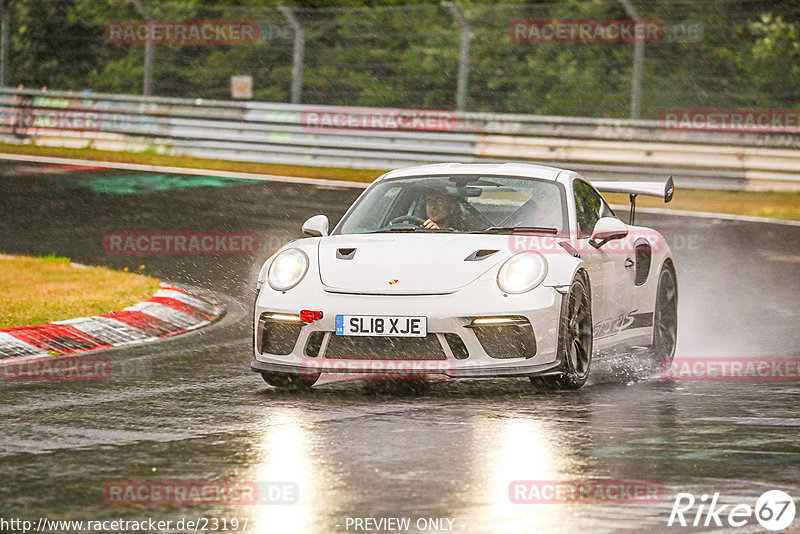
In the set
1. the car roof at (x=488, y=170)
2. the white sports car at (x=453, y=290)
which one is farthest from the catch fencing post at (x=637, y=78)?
the white sports car at (x=453, y=290)

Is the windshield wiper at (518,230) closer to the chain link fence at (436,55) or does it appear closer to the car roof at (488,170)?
the car roof at (488,170)

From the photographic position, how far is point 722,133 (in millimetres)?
19938

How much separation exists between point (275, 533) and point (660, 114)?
18865mm

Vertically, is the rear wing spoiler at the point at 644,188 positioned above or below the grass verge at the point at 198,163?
above

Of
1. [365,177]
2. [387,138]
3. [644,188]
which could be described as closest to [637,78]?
[387,138]

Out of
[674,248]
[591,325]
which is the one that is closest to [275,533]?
[591,325]

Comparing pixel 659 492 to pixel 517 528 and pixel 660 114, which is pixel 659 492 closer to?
pixel 517 528

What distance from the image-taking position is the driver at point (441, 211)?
8.96 m

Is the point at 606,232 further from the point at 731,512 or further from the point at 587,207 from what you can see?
the point at 731,512

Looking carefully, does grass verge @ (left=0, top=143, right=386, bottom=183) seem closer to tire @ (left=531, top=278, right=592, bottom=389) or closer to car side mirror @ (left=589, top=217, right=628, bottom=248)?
car side mirror @ (left=589, top=217, right=628, bottom=248)

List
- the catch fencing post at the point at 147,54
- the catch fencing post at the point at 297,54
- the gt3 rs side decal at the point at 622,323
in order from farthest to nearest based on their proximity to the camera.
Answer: the catch fencing post at the point at 147,54, the catch fencing post at the point at 297,54, the gt3 rs side decal at the point at 622,323

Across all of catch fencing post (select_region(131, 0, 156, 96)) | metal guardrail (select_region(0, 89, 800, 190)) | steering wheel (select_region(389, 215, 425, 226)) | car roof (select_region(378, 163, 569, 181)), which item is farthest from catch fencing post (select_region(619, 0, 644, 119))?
steering wheel (select_region(389, 215, 425, 226))

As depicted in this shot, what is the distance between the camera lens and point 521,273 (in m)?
7.96

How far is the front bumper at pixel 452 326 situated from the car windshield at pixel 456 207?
910 millimetres
